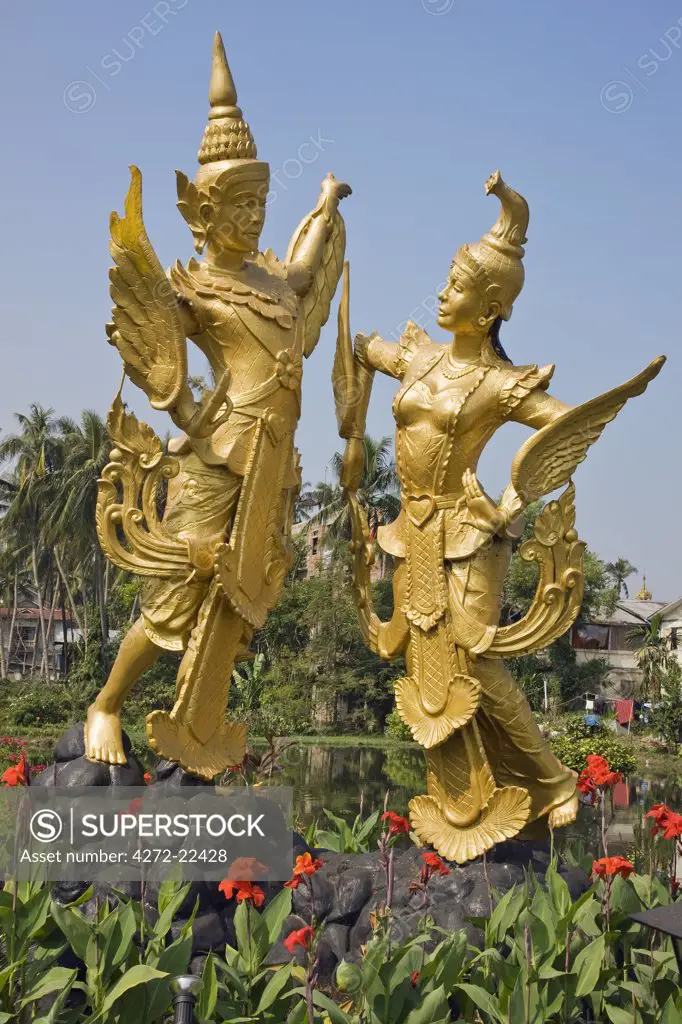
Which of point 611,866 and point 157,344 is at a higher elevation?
point 157,344

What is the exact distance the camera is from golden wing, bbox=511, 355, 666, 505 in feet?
15.0

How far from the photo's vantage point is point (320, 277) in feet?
17.3

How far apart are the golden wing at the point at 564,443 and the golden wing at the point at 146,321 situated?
1.44 metres

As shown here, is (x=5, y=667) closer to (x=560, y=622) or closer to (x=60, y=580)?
(x=60, y=580)

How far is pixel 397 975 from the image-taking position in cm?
310

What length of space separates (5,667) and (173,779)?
1801 cm

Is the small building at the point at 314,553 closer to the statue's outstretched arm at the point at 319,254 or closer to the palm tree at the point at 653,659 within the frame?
the palm tree at the point at 653,659

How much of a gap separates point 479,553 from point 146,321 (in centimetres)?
166

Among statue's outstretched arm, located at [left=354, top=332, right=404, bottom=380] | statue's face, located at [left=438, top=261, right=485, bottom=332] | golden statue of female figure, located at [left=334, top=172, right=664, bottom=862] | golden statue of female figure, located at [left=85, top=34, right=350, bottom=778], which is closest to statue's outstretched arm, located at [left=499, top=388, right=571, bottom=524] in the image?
golden statue of female figure, located at [left=334, top=172, right=664, bottom=862]

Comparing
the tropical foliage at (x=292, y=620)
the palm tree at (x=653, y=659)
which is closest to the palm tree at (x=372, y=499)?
the tropical foliage at (x=292, y=620)

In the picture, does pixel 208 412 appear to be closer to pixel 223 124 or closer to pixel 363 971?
pixel 223 124

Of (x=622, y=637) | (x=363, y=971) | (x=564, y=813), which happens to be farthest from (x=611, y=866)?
(x=622, y=637)

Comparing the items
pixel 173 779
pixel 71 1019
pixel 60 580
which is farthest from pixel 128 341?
pixel 60 580

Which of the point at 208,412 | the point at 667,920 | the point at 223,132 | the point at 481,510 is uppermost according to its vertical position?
the point at 223,132
